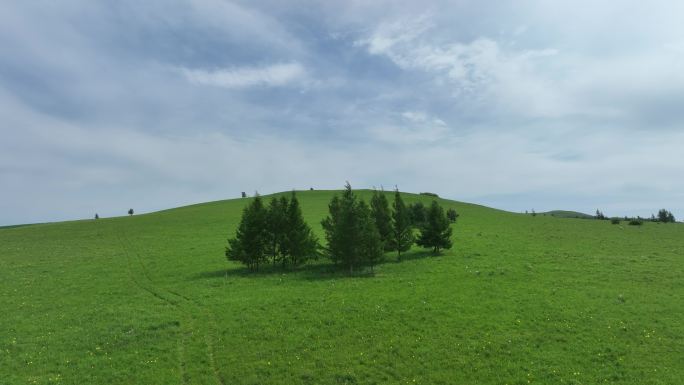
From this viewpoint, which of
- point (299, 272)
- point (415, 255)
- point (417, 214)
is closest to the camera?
point (299, 272)

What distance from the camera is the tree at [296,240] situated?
158 feet

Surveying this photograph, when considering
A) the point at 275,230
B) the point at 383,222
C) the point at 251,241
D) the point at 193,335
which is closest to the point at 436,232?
the point at 383,222

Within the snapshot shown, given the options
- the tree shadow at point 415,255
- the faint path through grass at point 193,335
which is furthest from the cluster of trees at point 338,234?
the faint path through grass at point 193,335

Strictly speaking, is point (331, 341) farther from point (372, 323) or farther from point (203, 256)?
point (203, 256)

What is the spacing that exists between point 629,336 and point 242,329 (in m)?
24.9

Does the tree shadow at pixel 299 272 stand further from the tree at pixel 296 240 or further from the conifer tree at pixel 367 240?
the conifer tree at pixel 367 240

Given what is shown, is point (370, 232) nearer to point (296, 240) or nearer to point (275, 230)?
point (296, 240)

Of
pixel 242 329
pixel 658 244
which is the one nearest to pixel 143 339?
pixel 242 329

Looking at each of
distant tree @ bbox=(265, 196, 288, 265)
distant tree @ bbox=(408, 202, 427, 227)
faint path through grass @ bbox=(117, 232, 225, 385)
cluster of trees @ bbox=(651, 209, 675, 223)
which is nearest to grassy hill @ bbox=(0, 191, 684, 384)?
faint path through grass @ bbox=(117, 232, 225, 385)

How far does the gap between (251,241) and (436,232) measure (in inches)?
933

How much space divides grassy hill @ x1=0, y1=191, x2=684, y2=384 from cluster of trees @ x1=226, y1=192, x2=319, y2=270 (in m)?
2.21

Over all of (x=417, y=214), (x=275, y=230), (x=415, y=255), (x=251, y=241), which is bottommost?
(x=415, y=255)

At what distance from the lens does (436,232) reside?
2135 inches

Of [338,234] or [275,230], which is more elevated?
[275,230]
